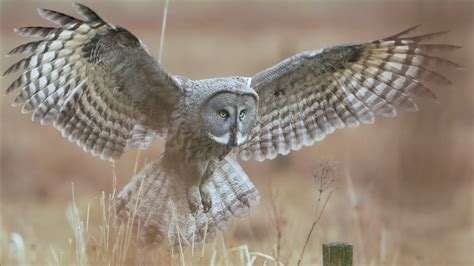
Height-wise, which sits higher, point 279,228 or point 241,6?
point 241,6

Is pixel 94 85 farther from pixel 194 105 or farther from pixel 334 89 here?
pixel 334 89

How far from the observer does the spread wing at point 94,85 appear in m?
6.25

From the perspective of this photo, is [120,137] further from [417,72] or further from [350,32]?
[350,32]

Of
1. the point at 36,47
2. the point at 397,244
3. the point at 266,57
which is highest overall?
the point at 266,57

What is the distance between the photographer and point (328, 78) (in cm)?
721

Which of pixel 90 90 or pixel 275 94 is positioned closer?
pixel 90 90

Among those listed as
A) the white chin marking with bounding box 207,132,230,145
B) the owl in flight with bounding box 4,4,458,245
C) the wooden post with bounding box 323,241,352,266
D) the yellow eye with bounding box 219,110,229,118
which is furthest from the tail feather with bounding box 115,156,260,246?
the wooden post with bounding box 323,241,352,266

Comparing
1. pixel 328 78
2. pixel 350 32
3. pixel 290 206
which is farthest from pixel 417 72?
pixel 350 32

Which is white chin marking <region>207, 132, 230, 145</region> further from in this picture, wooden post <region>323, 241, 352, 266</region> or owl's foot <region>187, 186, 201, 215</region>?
wooden post <region>323, 241, 352, 266</region>

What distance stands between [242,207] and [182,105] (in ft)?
2.51

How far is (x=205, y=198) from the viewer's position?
6832mm

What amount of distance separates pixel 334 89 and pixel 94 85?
1.52 metres

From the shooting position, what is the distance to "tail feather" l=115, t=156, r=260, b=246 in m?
6.68

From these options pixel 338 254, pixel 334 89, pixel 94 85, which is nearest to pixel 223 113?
pixel 94 85
